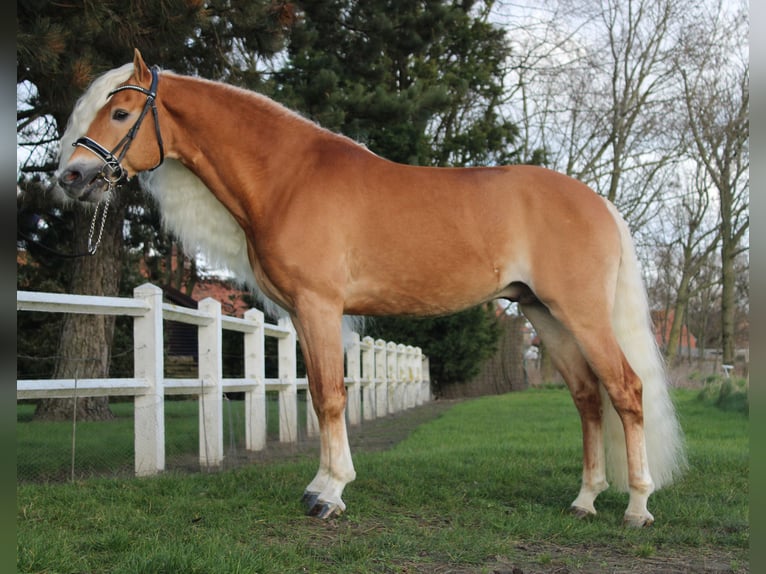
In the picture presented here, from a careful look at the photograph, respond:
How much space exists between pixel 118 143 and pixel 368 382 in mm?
9547

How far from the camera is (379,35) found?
1087cm

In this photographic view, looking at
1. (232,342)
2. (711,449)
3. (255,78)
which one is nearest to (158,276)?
(232,342)

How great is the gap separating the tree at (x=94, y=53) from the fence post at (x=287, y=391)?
7.37ft

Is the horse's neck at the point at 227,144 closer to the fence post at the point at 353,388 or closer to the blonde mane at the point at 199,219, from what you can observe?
the blonde mane at the point at 199,219

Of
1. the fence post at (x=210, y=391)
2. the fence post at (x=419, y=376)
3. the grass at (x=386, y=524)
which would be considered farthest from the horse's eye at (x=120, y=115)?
the fence post at (x=419, y=376)

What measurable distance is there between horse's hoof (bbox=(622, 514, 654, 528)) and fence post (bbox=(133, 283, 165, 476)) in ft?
11.3

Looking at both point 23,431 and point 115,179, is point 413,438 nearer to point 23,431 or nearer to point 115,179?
point 23,431

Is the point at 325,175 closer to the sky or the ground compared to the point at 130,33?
closer to the ground

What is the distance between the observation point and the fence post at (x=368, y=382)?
42.3ft

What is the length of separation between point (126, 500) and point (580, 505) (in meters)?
2.56

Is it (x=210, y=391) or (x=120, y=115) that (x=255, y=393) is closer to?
(x=210, y=391)

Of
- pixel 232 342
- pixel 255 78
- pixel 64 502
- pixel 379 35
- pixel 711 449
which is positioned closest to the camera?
pixel 64 502

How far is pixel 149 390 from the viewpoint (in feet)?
18.3

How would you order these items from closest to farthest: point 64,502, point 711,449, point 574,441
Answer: point 64,502, point 711,449, point 574,441
